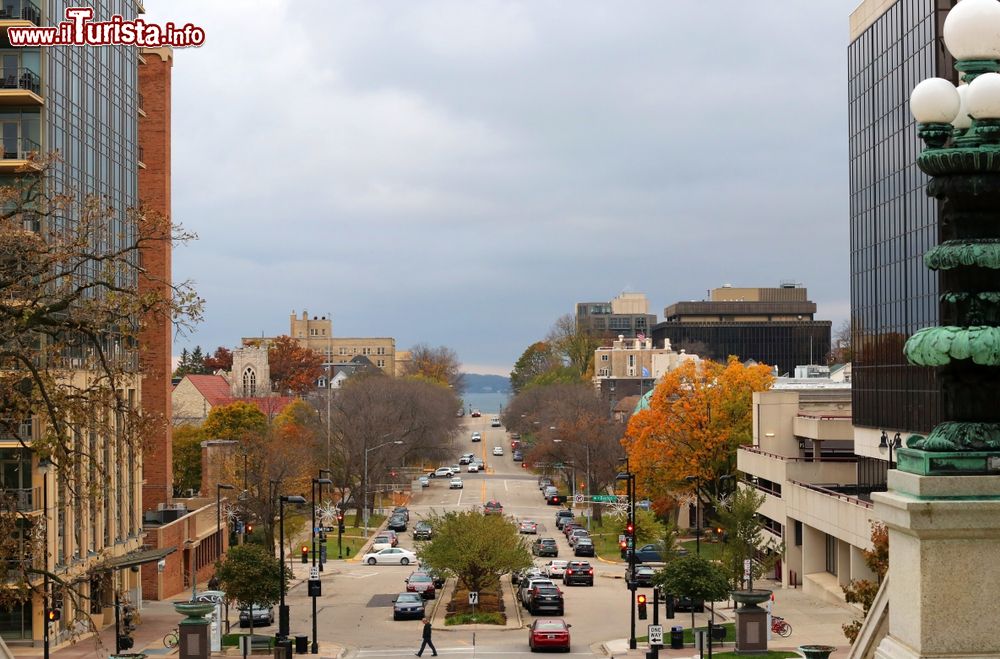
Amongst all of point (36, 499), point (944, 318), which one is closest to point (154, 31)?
point (36, 499)

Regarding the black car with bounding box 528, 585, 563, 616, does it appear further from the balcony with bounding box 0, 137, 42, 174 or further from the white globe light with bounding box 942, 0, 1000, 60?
the white globe light with bounding box 942, 0, 1000, 60

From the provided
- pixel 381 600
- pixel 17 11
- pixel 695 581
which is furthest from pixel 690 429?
pixel 17 11

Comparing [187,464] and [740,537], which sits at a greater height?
[187,464]

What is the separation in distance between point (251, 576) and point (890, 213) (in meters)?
31.1

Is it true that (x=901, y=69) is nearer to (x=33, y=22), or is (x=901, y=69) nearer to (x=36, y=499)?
(x=33, y=22)

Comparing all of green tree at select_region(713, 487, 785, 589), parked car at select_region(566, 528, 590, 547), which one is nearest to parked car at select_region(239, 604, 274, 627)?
green tree at select_region(713, 487, 785, 589)

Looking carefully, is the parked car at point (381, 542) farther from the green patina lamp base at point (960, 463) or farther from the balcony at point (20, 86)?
the green patina lamp base at point (960, 463)

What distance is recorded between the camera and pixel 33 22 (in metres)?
44.2

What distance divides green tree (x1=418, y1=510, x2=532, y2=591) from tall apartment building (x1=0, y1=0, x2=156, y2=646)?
11.8 metres

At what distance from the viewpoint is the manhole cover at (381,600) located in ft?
189

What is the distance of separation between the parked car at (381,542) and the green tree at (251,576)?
30.0 m

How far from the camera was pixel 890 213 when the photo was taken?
58.2m

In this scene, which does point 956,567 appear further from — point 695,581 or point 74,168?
point 74,168

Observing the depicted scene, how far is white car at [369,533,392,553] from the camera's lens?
78.1 m
